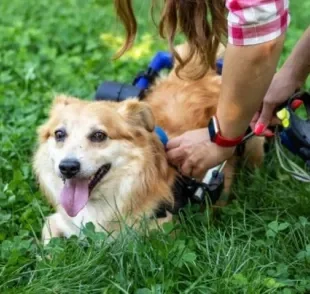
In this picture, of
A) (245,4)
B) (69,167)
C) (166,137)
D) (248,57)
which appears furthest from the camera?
(166,137)

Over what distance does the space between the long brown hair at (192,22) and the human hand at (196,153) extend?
369 mm

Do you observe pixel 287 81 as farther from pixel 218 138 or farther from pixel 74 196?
pixel 74 196

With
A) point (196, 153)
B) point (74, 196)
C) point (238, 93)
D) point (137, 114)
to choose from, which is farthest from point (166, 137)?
point (238, 93)

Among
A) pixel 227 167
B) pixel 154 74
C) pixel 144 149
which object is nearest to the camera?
pixel 144 149

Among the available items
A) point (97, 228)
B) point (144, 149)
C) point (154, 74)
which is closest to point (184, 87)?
point (154, 74)

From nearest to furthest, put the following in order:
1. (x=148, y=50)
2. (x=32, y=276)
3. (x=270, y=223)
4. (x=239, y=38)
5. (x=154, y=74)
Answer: (x=239, y=38) → (x=32, y=276) → (x=270, y=223) → (x=154, y=74) → (x=148, y=50)

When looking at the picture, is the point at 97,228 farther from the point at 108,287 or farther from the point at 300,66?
the point at 300,66

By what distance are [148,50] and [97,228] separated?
8.36 ft

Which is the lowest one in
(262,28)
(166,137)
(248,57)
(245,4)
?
(166,137)

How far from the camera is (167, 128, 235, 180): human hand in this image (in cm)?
348

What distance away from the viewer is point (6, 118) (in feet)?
16.4

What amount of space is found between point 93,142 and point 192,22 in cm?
71

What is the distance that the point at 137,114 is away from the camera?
389 cm

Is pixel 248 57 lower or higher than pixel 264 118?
higher
